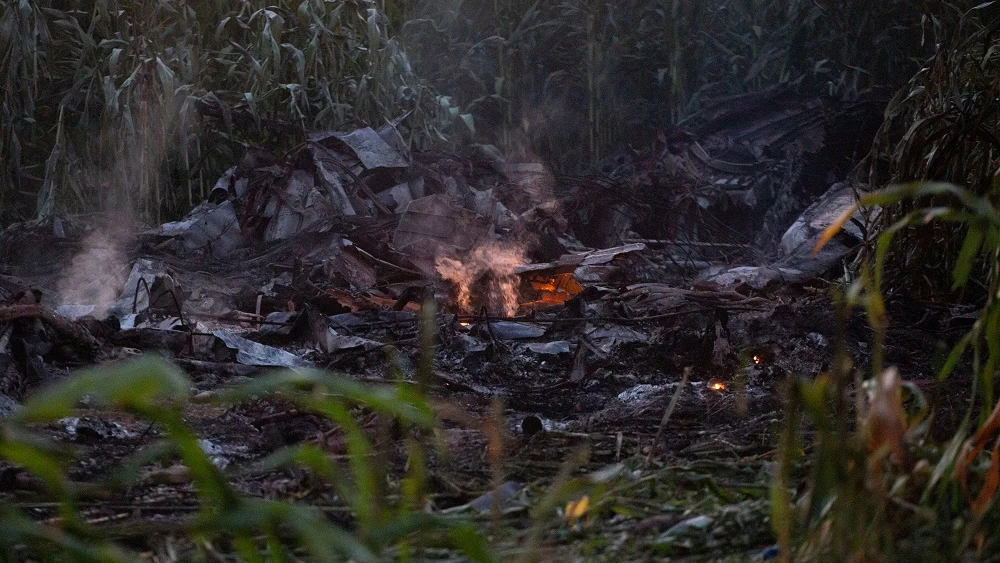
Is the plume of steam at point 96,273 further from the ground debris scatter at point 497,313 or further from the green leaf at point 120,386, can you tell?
the green leaf at point 120,386

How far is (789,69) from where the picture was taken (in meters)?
10.8

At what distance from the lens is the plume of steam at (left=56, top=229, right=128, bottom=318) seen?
18.3 ft

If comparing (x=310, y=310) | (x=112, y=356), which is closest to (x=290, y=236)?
(x=310, y=310)

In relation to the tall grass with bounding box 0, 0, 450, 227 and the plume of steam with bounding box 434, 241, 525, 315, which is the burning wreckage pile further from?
the tall grass with bounding box 0, 0, 450, 227

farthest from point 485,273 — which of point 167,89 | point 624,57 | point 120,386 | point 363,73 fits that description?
point 624,57

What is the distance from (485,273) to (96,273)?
8.12 feet

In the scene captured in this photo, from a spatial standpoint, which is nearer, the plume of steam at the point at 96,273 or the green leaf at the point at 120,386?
the green leaf at the point at 120,386

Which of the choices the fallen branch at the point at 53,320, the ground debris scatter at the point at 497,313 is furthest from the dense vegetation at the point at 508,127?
the fallen branch at the point at 53,320

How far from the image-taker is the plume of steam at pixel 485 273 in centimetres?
572

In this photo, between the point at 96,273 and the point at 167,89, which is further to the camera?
the point at 167,89

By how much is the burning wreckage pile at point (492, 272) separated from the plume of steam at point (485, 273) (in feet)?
0.05

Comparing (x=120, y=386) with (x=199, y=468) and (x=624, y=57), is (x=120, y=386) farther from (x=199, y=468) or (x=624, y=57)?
(x=624, y=57)

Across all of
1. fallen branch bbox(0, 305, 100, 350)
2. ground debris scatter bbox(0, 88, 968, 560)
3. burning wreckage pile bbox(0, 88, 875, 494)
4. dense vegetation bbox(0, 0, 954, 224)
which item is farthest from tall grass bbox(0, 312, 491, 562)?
dense vegetation bbox(0, 0, 954, 224)

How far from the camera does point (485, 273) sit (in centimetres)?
579
